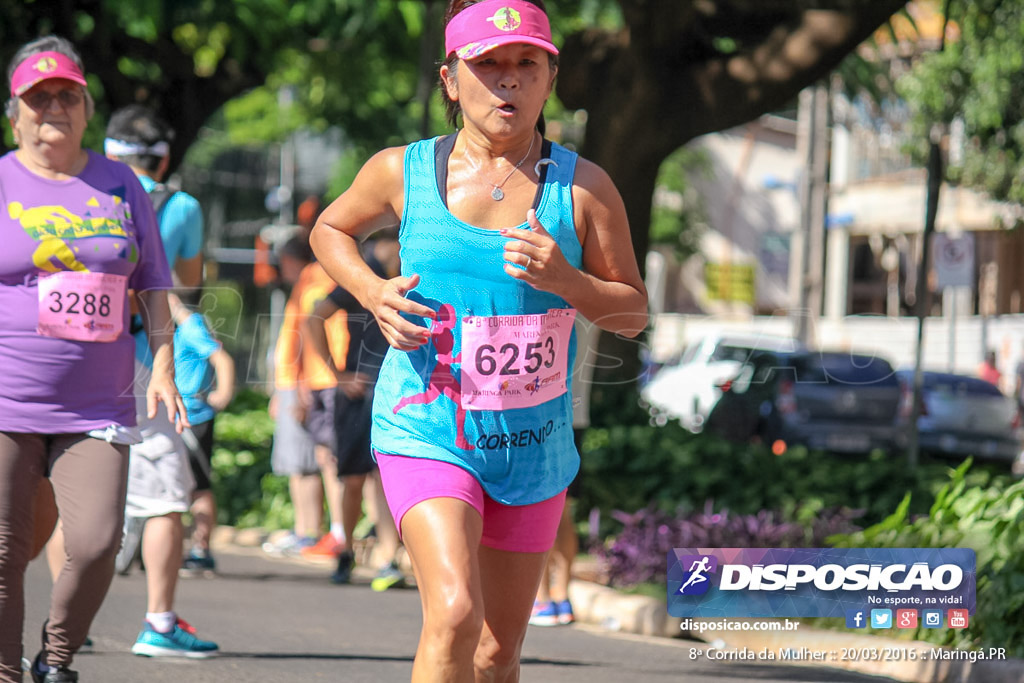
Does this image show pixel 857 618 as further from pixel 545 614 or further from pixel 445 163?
pixel 445 163

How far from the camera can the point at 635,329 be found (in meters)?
4.09

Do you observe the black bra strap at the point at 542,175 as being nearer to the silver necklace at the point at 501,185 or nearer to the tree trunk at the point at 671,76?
the silver necklace at the point at 501,185

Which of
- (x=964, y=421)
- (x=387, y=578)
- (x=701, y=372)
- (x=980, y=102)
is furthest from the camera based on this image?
(x=980, y=102)

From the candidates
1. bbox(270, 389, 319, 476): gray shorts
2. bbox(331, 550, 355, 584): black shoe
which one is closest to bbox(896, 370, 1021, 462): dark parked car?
bbox(270, 389, 319, 476): gray shorts

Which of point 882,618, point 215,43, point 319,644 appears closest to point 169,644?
point 319,644

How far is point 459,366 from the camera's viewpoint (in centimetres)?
370

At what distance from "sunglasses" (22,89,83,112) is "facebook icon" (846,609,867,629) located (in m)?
Result: 3.88

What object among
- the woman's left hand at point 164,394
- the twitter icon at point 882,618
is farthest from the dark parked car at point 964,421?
the woman's left hand at point 164,394

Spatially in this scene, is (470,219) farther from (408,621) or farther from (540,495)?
(408,621)

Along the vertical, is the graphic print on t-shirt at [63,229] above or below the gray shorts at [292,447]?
above

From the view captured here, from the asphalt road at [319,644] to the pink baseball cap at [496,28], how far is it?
9.40 feet

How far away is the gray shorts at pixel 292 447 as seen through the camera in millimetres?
10320

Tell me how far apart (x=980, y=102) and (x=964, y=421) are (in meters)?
5.67

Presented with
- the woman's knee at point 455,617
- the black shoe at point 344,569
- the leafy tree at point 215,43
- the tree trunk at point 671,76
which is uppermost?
the leafy tree at point 215,43
